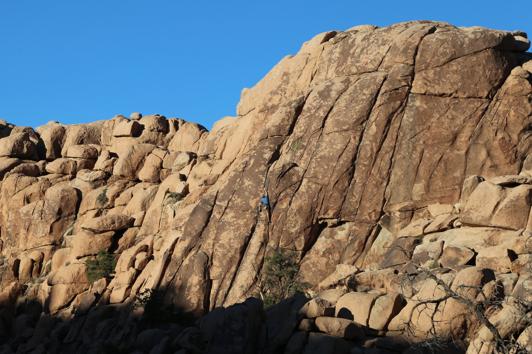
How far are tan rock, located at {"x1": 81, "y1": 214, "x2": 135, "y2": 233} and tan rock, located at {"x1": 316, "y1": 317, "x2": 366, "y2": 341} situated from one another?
22272mm

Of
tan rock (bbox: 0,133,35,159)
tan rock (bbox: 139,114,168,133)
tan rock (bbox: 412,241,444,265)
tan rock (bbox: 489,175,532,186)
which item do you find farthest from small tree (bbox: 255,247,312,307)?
tan rock (bbox: 0,133,35,159)

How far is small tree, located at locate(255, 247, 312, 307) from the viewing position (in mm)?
29484

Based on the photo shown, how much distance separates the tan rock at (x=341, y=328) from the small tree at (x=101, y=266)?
1981 centimetres

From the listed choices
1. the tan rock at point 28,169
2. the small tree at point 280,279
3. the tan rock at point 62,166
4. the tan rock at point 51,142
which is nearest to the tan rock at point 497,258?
the small tree at point 280,279

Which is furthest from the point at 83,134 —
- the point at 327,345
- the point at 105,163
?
the point at 327,345

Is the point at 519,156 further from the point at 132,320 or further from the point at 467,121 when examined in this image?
the point at 132,320

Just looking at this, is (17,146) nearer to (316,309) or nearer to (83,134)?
(83,134)

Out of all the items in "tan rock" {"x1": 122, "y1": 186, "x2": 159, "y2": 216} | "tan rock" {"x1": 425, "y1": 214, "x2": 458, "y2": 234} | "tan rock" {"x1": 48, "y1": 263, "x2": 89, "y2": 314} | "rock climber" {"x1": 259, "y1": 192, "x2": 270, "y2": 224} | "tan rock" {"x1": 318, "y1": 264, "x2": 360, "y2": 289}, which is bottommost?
"tan rock" {"x1": 318, "y1": 264, "x2": 360, "y2": 289}

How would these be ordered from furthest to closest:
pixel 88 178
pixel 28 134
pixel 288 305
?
1. pixel 28 134
2. pixel 88 178
3. pixel 288 305

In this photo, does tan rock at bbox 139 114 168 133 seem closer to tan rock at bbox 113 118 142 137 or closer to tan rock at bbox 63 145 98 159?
tan rock at bbox 113 118 142 137

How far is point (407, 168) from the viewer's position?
31719 mm

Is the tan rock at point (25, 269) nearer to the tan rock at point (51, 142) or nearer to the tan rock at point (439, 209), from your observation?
the tan rock at point (51, 142)

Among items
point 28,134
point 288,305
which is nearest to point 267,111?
point 288,305

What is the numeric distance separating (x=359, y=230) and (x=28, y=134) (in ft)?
112
